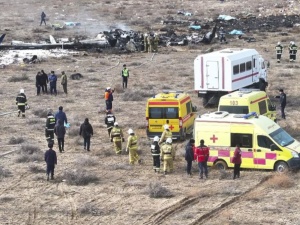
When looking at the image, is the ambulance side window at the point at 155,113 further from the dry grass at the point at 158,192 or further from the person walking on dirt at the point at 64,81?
the person walking on dirt at the point at 64,81

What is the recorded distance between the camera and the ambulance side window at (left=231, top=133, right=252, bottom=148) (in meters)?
22.7

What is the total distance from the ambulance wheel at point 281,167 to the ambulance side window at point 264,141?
578 mm

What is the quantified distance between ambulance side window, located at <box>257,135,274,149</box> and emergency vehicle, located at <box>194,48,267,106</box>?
419 inches

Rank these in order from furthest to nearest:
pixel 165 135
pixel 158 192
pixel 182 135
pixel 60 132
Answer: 1. pixel 182 135
2. pixel 60 132
3. pixel 165 135
4. pixel 158 192

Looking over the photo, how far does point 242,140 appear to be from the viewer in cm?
2275

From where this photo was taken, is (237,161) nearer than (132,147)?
Yes

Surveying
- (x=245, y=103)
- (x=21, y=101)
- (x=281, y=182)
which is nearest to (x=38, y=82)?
(x=21, y=101)

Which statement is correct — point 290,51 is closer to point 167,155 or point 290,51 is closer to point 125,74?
point 125,74

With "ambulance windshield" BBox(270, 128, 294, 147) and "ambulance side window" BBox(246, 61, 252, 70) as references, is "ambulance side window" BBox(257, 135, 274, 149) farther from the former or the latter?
"ambulance side window" BBox(246, 61, 252, 70)

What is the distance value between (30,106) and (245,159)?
14.9m

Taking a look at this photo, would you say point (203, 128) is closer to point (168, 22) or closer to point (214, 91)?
point (214, 91)

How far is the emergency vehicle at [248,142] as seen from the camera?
22438mm

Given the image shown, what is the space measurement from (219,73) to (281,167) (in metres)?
11.1

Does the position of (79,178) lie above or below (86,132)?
below
